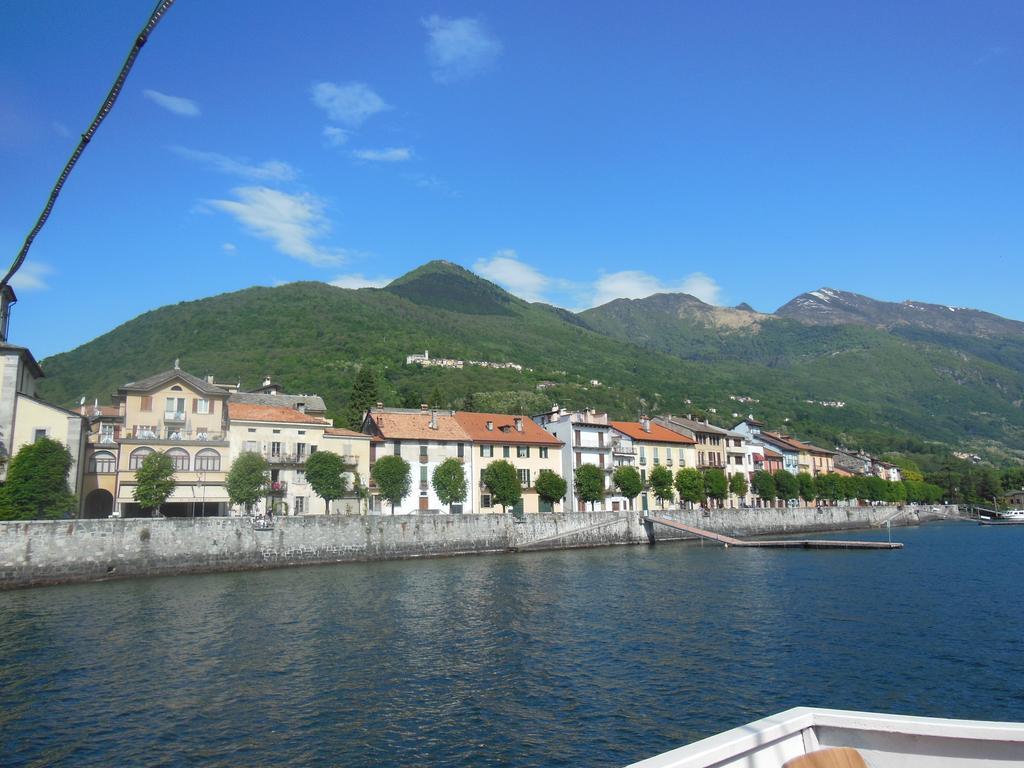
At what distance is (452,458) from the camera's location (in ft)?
242

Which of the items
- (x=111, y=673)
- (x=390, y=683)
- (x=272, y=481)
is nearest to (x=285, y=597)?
(x=111, y=673)

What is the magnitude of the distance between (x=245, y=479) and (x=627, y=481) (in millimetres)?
44734

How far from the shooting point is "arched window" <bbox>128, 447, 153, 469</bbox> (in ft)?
196

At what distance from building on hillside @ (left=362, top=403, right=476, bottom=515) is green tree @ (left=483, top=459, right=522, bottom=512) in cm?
243

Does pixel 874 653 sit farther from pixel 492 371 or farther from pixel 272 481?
pixel 492 371

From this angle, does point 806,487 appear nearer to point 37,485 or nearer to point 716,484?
point 716,484

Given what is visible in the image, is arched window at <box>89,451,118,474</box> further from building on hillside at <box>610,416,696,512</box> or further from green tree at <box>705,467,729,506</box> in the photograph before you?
green tree at <box>705,467,729,506</box>

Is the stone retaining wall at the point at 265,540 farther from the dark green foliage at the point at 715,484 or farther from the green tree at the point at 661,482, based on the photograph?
the dark green foliage at the point at 715,484

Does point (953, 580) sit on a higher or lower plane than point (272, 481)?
lower

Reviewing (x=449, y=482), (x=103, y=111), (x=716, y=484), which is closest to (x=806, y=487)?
(x=716, y=484)

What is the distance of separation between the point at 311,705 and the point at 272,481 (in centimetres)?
4588

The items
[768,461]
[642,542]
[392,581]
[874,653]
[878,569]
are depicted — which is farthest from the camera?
[768,461]

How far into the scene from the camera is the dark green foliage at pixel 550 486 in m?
77.9

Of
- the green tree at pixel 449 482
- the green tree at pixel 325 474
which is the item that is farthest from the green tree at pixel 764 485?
the green tree at pixel 325 474
